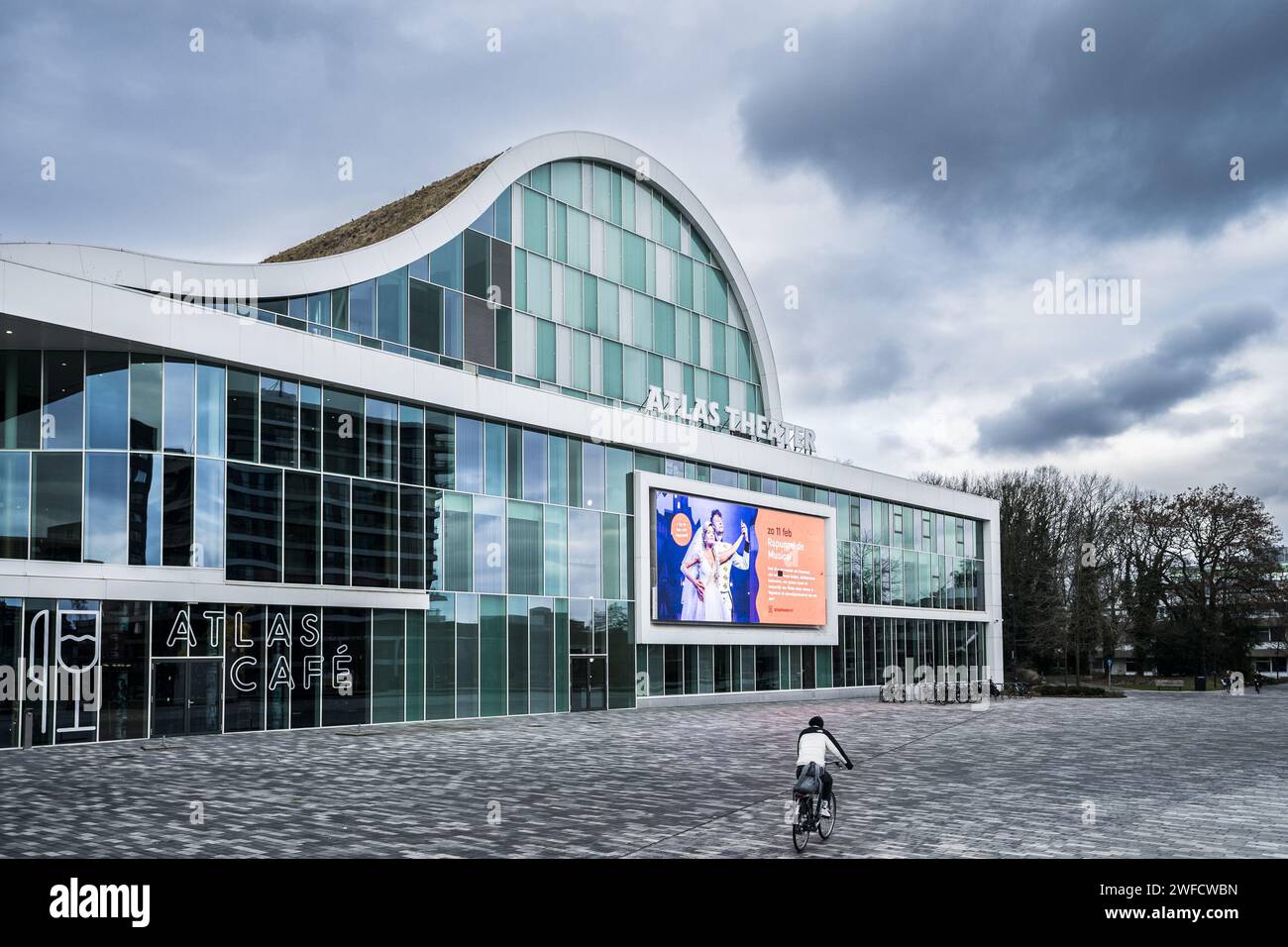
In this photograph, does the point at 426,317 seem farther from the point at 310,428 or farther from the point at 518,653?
the point at 518,653

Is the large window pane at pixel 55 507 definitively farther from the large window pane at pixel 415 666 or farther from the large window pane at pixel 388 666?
the large window pane at pixel 415 666

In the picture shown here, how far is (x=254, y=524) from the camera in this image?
3041 centimetres

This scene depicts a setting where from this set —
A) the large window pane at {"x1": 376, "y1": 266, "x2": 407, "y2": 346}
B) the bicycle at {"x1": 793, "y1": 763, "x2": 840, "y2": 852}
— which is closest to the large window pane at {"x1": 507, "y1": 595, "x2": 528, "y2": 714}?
the large window pane at {"x1": 376, "y1": 266, "x2": 407, "y2": 346}

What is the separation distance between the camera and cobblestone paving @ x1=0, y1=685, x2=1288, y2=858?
13656mm

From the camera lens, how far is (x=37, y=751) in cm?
2511

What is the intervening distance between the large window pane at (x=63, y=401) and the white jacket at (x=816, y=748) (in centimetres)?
2097

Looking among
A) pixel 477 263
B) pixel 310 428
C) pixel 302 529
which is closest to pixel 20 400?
pixel 310 428

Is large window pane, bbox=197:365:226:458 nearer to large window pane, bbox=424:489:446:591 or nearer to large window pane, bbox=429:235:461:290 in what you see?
large window pane, bbox=424:489:446:591

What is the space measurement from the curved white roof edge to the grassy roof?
50.7 inches

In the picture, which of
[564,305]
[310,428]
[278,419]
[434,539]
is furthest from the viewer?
[564,305]

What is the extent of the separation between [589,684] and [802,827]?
91.3ft

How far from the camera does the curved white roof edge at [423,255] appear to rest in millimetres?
30703
